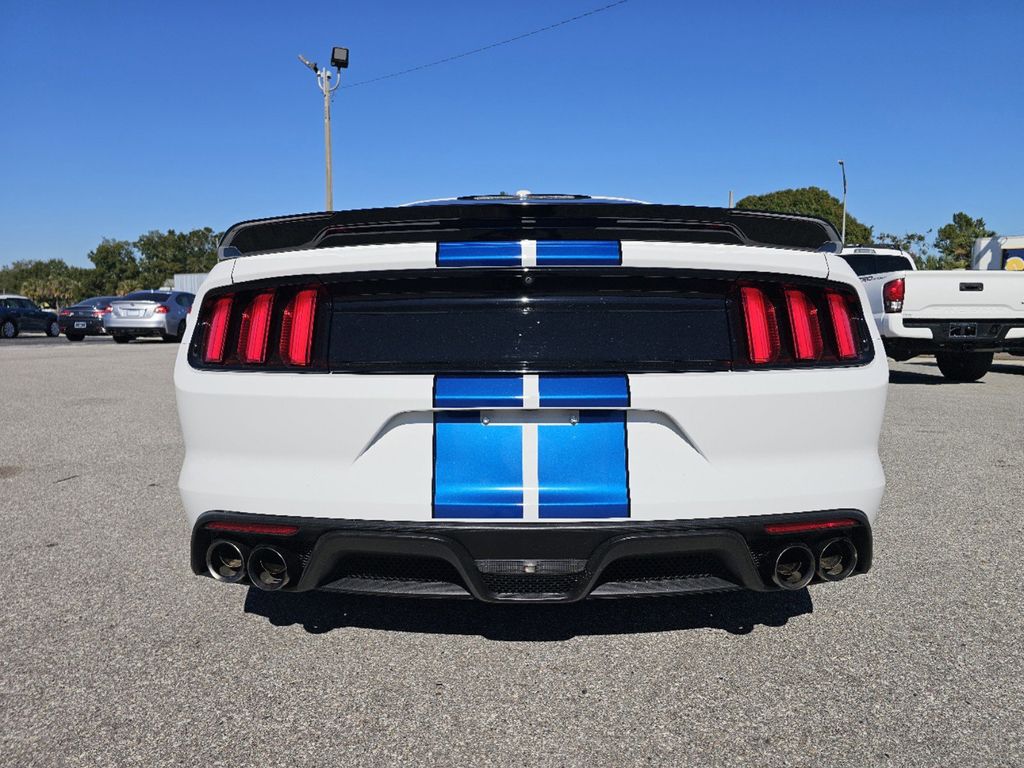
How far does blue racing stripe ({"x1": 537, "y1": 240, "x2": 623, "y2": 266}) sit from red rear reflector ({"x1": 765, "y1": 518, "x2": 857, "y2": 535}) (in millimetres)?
817

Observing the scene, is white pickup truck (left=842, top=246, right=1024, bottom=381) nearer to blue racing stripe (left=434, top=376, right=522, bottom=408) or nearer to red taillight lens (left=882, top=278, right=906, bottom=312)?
red taillight lens (left=882, top=278, right=906, bottom=312)

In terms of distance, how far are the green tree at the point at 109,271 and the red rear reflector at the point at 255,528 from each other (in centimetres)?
11173

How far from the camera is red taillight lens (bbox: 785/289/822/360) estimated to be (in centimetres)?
212

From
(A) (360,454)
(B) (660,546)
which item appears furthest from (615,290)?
(A) (360,454)

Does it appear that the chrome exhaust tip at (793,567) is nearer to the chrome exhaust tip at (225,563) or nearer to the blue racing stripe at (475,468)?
the blue racing stripe at (475,468)

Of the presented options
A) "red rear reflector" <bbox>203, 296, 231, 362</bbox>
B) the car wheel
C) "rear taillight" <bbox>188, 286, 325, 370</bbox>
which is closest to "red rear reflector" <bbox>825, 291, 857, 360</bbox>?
"rear taillight" <bbox>188, 286, 325, 370</bbox>

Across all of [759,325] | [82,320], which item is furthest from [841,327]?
[82,320]

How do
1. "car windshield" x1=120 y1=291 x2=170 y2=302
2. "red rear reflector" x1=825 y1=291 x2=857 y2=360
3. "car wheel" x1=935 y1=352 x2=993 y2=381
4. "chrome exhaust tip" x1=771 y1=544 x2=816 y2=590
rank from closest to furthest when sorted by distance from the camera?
1. "chrome exhaust tip" x1=771 y1=544 x2=816 y2=590
2. "red rear reflector" x1=825 y1=291 x2=857 y2=360
3. "car wheel" x1=935 y1=352 x2=993 y2=381
4. "car windshield" x1=120 y1=291 x2=170 y2=302

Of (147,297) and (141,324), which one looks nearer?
(141,324)

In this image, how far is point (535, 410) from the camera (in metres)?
1.95

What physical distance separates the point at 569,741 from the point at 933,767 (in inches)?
32.6

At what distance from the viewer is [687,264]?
6.61 ft

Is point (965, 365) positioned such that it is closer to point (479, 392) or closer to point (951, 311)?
point (951, 311)

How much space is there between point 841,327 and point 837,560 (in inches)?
25.8
